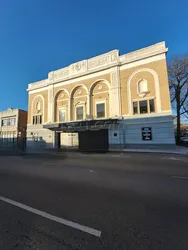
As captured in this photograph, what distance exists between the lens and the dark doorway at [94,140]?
70.4ft

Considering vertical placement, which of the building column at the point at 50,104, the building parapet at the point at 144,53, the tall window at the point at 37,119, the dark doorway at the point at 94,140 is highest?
the building parapet at the point at 144,53

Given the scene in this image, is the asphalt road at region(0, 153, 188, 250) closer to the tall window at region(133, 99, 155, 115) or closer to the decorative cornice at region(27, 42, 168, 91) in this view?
the tall window at region(133, 99, 155, 115)

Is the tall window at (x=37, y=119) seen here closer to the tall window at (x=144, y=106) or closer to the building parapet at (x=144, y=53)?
the tall window at (x=144, y=106)

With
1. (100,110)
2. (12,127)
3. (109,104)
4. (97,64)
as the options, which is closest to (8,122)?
(12,127)

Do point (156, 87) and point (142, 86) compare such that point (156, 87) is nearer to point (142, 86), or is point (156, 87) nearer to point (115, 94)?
point (142, 86)

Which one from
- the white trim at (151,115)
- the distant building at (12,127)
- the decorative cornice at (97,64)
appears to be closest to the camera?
the white trim at (151,115)

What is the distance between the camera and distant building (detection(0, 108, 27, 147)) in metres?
30.9

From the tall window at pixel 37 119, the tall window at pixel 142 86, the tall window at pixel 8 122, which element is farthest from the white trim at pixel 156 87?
the tall window at pixel 8 122

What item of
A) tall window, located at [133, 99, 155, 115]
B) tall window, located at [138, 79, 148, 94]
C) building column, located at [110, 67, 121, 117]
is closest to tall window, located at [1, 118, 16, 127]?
building column, located at [110, 67, 121, 117]

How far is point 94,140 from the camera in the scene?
22.4m

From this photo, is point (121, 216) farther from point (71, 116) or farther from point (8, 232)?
point (71, 116)

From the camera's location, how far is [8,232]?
8.77ft

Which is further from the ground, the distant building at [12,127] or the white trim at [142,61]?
the white trim at [142,61]

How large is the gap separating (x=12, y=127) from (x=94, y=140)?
21.4m
